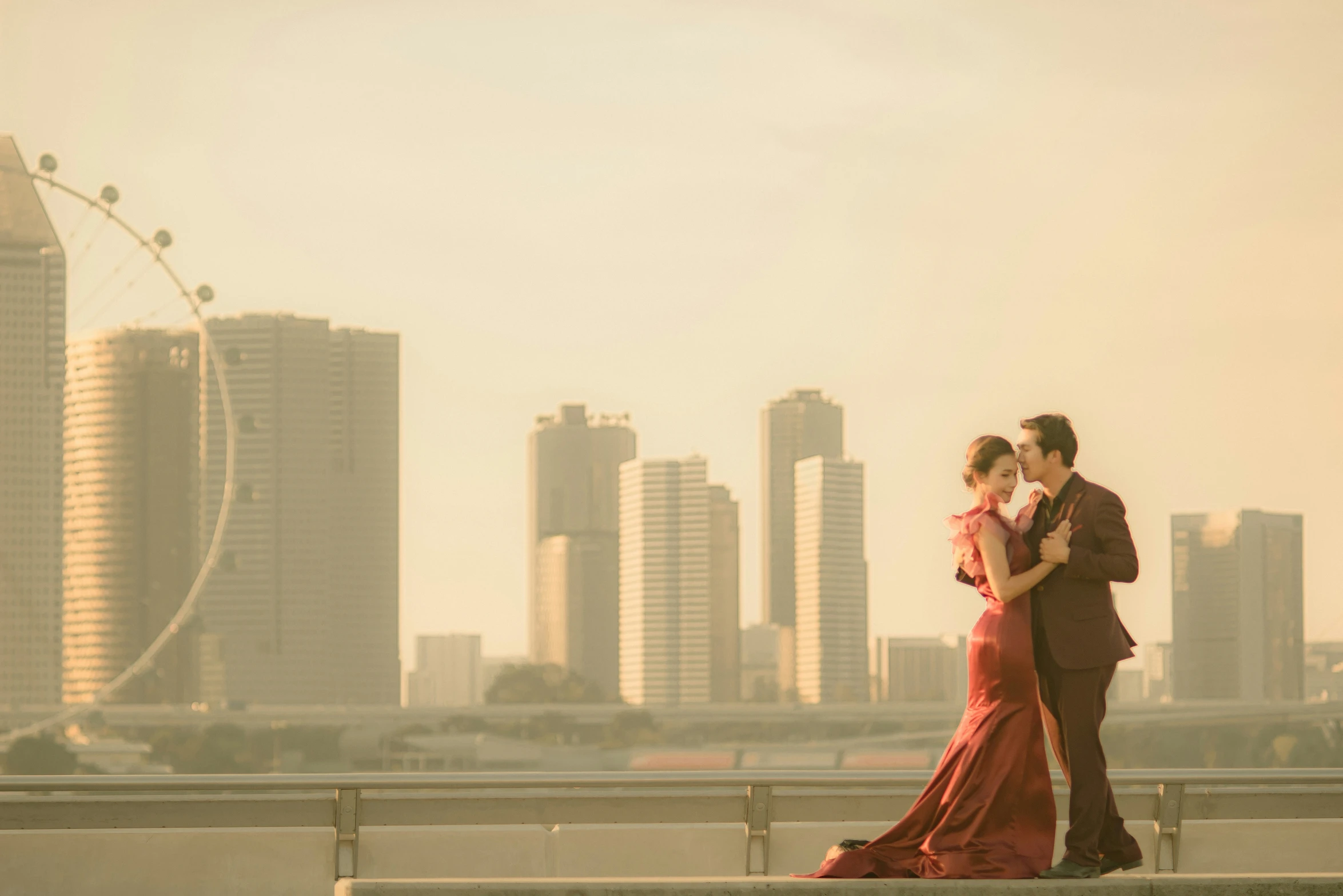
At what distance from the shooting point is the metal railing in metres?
9.62

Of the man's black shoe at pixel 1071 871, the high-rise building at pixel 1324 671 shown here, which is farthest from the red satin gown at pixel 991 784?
the high-rise building at pixel 1324 671

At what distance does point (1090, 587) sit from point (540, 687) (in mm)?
172543

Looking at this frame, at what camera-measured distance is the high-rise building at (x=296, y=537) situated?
174625 mm

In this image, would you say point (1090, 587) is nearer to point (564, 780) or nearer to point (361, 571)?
point (564, 780)

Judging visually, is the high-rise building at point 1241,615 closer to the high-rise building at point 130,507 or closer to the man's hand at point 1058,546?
the high-rise building at point 130,507

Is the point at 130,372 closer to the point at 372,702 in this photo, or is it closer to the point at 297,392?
the point at 297,392

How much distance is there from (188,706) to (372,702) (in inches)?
972

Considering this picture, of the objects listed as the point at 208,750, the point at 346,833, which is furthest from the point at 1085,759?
the point at 208,750

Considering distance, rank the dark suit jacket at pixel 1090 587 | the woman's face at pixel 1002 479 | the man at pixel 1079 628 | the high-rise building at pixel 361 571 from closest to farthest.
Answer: the man at pixel 1079 628
the dark suit jacket at pixel 1090 587
the woman's face at pixel 1002 479
the high-rise building at pixel 361 571

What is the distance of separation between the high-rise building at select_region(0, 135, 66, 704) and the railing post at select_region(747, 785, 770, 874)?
14506 centimetres

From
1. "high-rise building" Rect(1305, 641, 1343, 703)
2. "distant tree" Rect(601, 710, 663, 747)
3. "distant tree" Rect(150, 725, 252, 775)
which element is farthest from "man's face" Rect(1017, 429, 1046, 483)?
"high-rise building" Rect(1305, 641, 1343, 703)

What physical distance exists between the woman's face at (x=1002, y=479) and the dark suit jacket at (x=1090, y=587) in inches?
11.8

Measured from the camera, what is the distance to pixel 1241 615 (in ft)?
612

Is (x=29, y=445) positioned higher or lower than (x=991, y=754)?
higher
